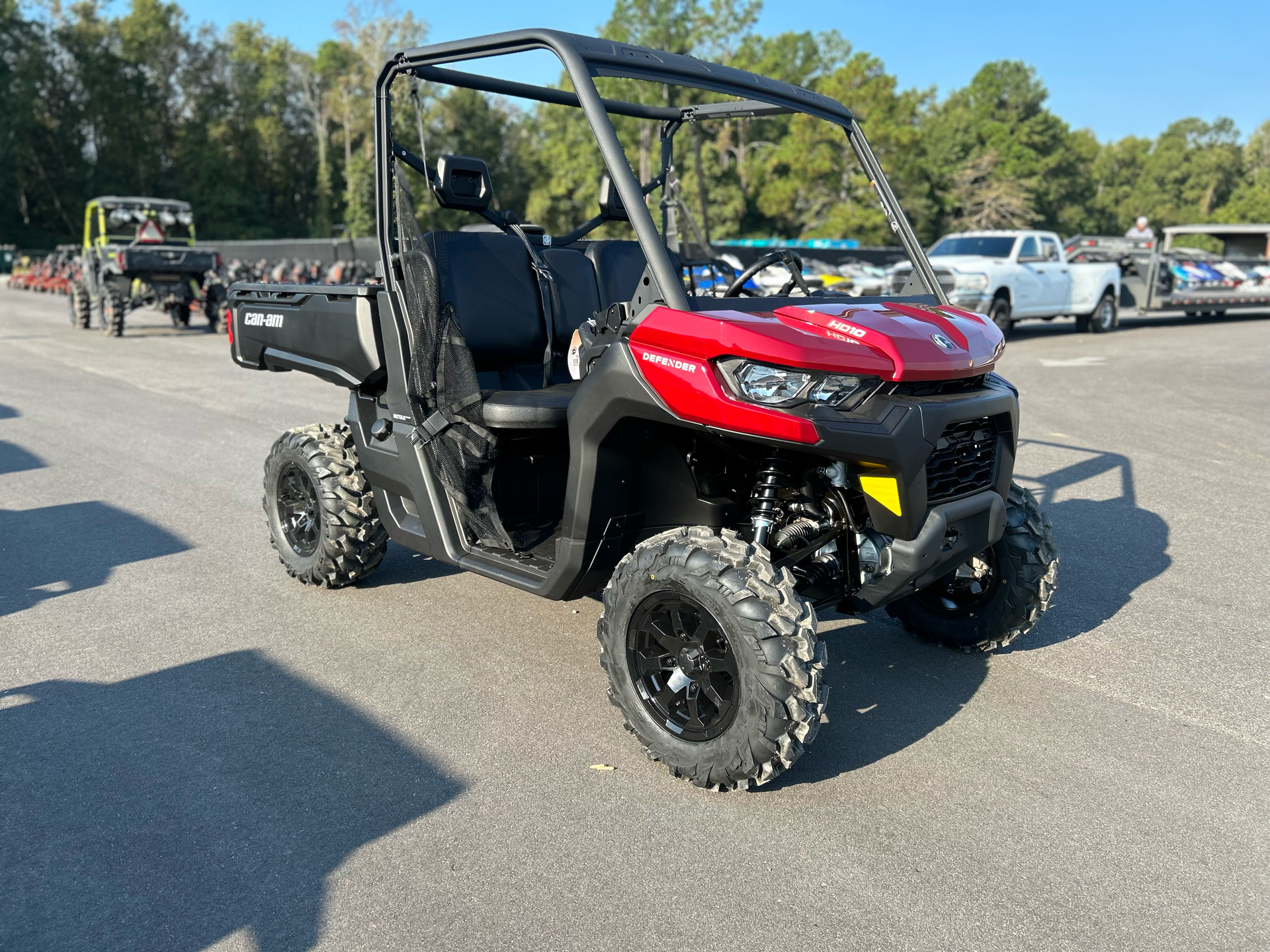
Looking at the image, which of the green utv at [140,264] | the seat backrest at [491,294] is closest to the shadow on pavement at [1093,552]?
the seat backrest at [491,294]

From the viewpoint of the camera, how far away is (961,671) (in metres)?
4.22

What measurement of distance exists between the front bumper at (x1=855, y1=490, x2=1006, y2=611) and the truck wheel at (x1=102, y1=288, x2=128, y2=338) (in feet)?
58.1

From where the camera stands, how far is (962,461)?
3.43 metres

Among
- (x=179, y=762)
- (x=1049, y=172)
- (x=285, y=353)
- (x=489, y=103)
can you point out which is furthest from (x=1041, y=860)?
(x=1049, y=172)

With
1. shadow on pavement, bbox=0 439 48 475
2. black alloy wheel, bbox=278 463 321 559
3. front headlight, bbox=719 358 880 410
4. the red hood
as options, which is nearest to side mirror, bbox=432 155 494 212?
the red hood

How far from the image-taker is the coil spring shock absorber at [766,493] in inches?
135

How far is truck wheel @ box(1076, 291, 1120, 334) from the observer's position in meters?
19.8

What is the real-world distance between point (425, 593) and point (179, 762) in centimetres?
179

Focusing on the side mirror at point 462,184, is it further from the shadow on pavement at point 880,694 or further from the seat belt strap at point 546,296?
the shadow on pavement at point 880,694

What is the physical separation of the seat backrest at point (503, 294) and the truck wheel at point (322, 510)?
852mm

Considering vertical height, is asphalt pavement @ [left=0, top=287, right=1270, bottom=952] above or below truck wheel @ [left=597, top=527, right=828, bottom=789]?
below

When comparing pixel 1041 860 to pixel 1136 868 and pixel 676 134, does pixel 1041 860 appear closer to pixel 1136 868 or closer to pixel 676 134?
pixel 1136 868

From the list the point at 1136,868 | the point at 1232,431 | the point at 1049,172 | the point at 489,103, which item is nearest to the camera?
the point at 1136,868

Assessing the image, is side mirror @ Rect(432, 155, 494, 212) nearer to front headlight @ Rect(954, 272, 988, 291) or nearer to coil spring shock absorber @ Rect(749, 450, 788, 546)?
coil spring shock absorber @ Rect(749, 450, 788, 546)
